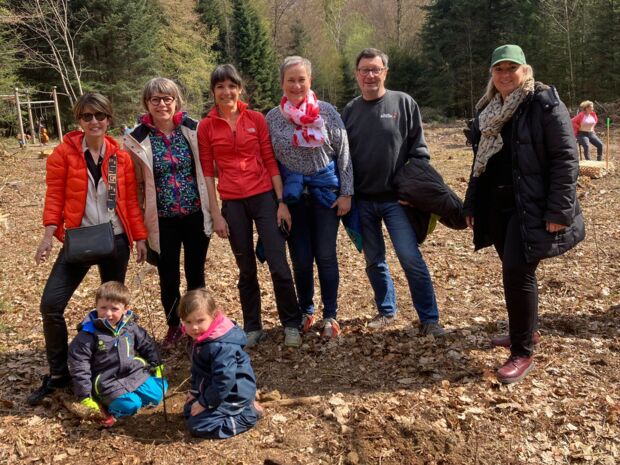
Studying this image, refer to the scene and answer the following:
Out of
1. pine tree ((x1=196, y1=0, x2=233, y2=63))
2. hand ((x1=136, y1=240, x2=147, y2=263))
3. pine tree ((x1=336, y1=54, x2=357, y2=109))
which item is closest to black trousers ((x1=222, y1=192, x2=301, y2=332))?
hand ((x1=136, y1=240, x2=147, y2=263))

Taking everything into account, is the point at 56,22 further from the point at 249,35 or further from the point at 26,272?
the point at 26,272

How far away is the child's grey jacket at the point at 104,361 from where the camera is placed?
3.44 metres

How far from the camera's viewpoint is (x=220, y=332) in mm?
3232

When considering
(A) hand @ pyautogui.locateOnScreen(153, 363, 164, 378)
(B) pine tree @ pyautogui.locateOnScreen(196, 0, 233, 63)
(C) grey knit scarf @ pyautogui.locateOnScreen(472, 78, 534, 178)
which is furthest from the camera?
(B) pine tree @ pyautogui.locateOnScreen(196, 0, 233, 63)

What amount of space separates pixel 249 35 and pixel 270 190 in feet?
127

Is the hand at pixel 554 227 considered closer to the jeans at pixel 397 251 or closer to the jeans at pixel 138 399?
the jeans at pixel 397 251

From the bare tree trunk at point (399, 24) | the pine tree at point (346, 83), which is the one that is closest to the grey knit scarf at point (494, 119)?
the pine tree at point (346, 83)

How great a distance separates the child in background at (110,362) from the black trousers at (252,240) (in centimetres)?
99

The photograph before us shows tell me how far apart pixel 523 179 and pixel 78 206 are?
3.01 metres

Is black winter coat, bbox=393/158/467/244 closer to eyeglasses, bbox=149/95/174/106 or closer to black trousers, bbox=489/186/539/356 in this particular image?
black trousers, bbox=489/186/539/356

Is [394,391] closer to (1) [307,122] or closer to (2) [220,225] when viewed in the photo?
(2) [220,225]

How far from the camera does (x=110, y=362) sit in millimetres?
3531

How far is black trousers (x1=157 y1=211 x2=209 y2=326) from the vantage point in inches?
163

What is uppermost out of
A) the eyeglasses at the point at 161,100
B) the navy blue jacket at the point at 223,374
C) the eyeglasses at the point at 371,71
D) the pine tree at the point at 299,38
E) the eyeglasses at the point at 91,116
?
the pine tree at the point at 299,38
